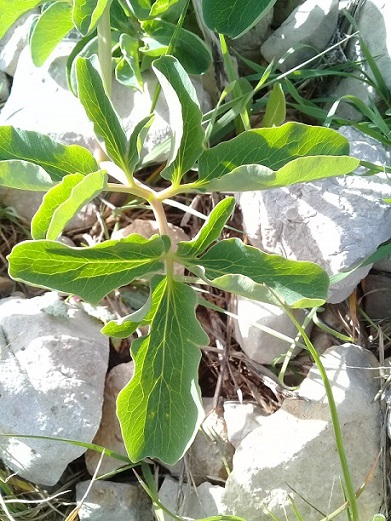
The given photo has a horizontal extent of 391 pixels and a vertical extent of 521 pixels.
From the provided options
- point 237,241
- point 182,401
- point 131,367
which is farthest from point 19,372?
point 237,241

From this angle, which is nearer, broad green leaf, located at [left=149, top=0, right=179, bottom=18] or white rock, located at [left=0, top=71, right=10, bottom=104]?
broad green leaf, located at [left=149, top=0, right=179, bottom=18]

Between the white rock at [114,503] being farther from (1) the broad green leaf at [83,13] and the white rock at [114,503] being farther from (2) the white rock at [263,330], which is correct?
(1) the broad green leaf at [83,13]

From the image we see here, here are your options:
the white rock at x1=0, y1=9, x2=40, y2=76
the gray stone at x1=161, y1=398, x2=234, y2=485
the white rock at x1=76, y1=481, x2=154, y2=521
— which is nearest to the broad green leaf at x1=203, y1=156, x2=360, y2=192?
the gray stone at x1=161, y1=398, x2=234, y2=485

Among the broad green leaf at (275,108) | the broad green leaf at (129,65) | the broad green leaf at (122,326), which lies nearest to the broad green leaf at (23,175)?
the broad green leaf at (122,326)

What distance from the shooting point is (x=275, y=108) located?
123 cm

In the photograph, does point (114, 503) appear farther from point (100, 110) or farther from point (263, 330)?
point (100, 110)

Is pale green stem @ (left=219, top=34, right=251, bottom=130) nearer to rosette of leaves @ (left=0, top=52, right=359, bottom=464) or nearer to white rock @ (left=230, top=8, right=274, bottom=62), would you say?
white rock @ (left=230, top=8, right=274, bottom=62)

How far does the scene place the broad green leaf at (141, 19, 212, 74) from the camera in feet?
3.98

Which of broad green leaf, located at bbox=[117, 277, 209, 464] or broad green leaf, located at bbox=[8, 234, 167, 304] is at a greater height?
broad green leaf, located at bbox=[8, 234, 167, 304]

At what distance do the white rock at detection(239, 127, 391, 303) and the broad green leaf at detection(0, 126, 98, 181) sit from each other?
0.38 metres

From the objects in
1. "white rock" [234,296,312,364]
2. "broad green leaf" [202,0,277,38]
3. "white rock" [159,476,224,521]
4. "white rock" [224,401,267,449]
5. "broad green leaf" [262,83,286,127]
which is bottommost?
"white rock" [159,476,224,521]

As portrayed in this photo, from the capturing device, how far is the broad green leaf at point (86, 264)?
85 centimetres

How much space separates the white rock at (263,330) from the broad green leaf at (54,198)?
44cm

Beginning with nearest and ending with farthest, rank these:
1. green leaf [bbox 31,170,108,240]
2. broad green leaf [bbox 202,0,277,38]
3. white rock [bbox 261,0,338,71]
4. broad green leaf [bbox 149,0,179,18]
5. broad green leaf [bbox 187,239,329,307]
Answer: green leaf [bbox 31,170,108,240] → broad green leaf [bbox 187,239,329,307] → broad green leaf [bbox 202,0,277,38] → broad green leaf [bbox 149,0,179,18] → white rock [bbox 261,0,338,71]
